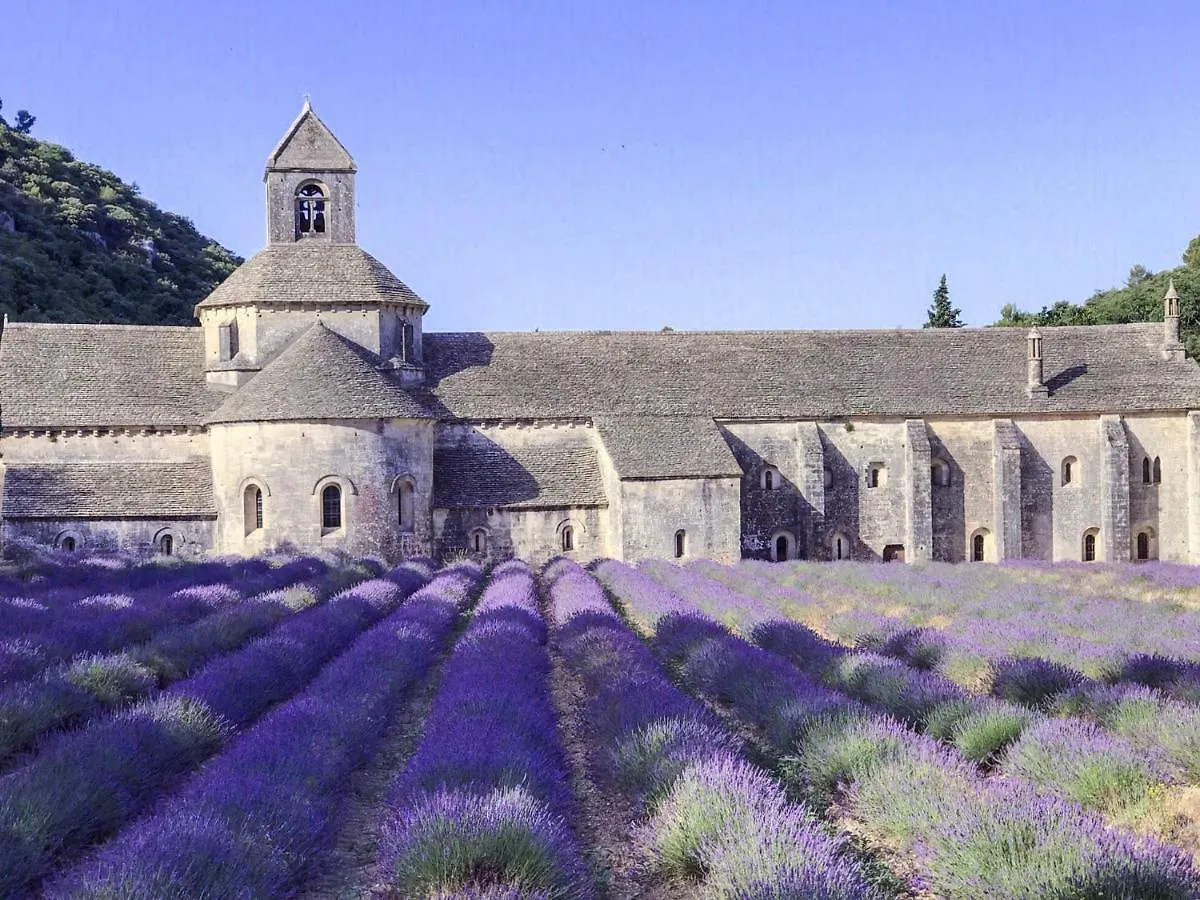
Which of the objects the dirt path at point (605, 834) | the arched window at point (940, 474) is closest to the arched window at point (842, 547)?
the arched window at point (940, 474)

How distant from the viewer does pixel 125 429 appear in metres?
30.4

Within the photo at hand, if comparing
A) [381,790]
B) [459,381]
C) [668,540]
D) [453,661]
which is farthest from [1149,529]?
[381,790]

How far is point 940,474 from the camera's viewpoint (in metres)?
34.5

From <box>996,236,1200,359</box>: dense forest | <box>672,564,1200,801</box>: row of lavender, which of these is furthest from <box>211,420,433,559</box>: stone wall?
<box>996,236,1200,359</box>: dense forest

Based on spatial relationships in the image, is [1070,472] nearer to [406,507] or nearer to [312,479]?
[406,507]

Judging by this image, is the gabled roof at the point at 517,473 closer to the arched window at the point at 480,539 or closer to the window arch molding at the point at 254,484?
the arched window at the point at 480,539

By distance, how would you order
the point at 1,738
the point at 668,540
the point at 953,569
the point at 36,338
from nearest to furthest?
the point at 1,738, the point at 953,569, the point at 668,540, the point at 36,338

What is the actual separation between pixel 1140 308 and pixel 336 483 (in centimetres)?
5216

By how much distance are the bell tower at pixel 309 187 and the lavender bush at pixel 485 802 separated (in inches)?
1014

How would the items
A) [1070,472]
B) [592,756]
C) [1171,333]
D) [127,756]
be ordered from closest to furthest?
[127,756], [592,756], [1070,472], [1171,333]

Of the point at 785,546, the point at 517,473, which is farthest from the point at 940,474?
the point at 517,473

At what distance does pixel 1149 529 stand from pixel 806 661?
1065 inches

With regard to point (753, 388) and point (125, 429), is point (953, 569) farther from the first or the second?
point (125, 429)

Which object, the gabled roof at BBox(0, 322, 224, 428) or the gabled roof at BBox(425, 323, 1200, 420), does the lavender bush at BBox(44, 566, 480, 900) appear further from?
the gabled roof at BBox(425, 323, 1200, 420)
